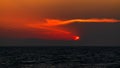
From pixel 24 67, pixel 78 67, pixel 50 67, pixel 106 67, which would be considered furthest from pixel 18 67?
pixel 106 67

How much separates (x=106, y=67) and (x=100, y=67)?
1.57 metres

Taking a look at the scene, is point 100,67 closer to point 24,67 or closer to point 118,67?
point 118,67

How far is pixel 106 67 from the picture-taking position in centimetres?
7694

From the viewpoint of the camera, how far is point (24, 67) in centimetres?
8044

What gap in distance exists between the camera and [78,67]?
78125 millimetres

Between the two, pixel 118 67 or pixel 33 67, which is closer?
pixel 118 67

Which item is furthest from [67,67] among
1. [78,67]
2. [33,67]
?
[33,67]

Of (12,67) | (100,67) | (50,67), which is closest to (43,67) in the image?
A: (50,67)

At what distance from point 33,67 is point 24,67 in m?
1.98

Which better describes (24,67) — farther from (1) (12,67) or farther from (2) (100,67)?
(2) (100,67)

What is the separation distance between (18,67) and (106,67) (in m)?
19.1

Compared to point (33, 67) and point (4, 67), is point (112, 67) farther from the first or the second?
point (4, 67)

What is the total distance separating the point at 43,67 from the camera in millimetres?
78500

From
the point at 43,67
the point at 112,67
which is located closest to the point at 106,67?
the point at 112,67
